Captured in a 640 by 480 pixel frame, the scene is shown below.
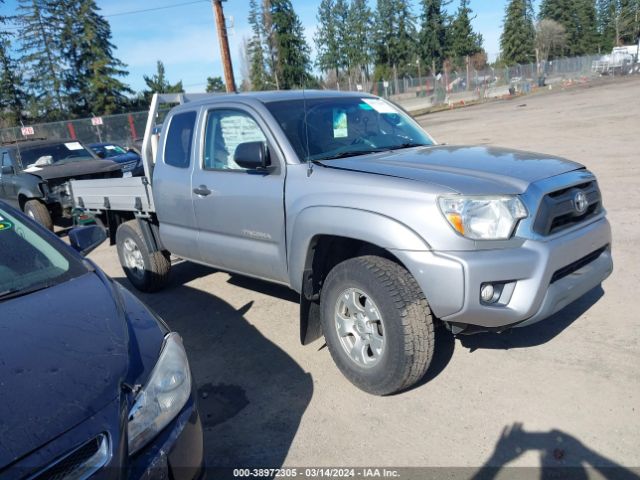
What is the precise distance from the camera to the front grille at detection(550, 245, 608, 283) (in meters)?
3.03

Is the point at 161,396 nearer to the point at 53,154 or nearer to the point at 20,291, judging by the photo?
the point at 20,291

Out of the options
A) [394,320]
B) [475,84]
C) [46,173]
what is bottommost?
[394,320]

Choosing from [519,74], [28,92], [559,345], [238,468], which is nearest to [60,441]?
[238,468]

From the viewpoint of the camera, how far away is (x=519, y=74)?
55375 mm

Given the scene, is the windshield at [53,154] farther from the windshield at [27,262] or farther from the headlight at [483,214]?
the headlight at [483,214]

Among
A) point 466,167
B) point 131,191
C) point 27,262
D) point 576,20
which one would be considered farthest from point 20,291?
point 576,20

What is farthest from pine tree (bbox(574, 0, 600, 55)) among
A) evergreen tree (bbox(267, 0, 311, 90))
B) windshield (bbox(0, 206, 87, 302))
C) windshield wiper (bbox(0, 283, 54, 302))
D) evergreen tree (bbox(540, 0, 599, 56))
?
windshield wiper (bbox(0, 283, 54, 302))

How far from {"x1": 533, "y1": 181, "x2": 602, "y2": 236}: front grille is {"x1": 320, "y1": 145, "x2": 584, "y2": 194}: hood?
0.45ft

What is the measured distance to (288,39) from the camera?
17.4 feet

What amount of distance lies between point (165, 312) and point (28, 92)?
53.4 metres

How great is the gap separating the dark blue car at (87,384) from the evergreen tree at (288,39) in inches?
118

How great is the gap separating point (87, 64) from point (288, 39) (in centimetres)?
5297

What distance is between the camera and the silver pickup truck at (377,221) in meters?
2.85

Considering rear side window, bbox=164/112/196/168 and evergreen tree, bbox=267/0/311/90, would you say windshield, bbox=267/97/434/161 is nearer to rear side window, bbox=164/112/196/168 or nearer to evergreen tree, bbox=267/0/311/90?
evergreen tree, bbox=267/0/311/90
